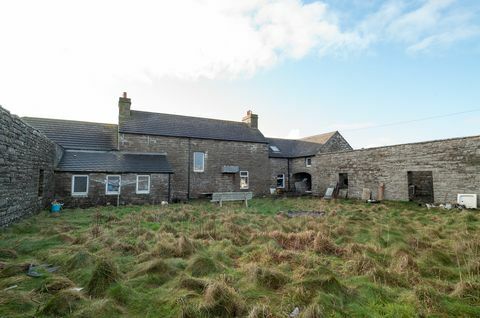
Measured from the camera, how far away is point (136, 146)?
1945 centimetres

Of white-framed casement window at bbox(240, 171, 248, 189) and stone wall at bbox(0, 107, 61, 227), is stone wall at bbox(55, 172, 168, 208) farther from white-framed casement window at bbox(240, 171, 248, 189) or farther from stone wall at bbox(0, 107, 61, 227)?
white-framed casement window at bbox(240, 171, 248, 189)

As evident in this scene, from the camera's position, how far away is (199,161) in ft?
71.8

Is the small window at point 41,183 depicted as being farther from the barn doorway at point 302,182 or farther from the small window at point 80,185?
the barn doorway at point 302,182

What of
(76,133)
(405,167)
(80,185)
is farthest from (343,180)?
(76,133)

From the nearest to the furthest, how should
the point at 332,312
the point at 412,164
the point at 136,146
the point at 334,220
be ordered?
1. the point at 332,312
2. the point at 334,220
3. the point at 412,164
4. the point at 136,146

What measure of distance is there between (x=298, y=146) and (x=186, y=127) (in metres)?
13.1

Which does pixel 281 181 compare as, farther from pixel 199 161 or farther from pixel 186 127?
pixel 186 127

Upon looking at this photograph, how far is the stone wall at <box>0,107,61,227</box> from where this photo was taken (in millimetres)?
7387

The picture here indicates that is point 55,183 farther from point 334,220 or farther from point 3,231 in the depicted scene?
point 334,220

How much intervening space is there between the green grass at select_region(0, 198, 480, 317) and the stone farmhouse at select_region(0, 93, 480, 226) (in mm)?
4115

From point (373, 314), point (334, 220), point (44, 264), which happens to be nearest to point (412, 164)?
point (334, 220)

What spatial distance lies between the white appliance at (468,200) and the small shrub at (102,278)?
16.9 meters

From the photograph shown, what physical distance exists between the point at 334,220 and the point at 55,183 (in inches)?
613

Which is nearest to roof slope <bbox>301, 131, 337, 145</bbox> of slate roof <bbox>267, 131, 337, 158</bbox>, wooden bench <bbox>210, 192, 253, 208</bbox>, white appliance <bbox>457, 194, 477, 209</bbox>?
slate roof <bbox>267, 131, 337, 158</bbox>
